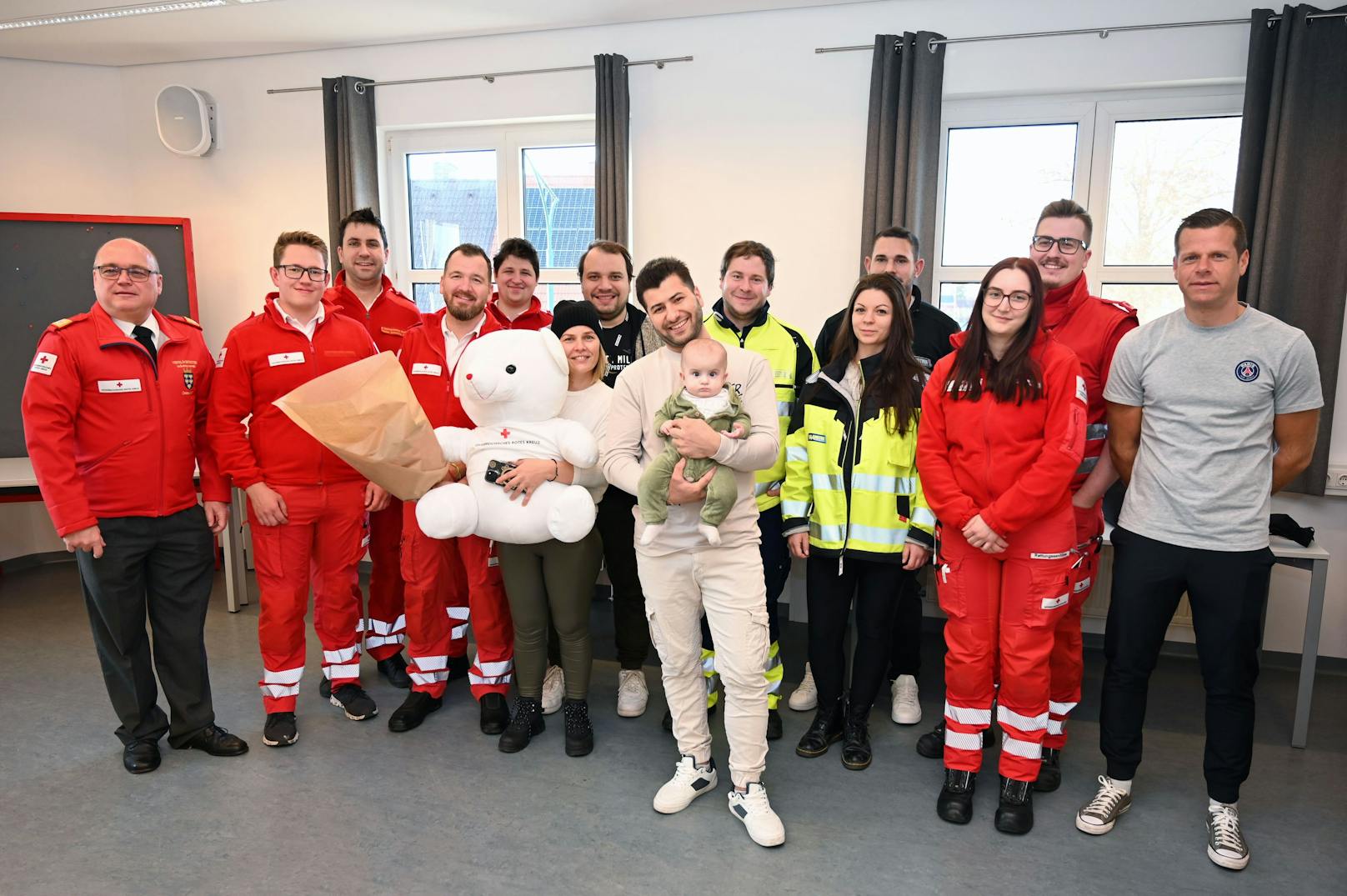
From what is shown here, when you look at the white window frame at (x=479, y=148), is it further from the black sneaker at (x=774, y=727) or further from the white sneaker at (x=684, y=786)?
the white sneaker at (x=684, y=786)

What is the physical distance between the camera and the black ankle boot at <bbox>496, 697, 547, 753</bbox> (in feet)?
9.26

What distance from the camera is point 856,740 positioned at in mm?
2760

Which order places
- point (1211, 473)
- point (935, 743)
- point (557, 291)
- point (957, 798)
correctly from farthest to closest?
1. point (557, 291)
2. point (935, 743)
3. point (957, 798)
4. point (1211, 473)

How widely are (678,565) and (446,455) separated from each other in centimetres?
91

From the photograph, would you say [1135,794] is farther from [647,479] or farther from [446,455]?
[446,455]

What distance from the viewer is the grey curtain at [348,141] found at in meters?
4.86

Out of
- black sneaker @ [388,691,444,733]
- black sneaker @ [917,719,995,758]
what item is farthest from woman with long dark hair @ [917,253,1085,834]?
black sneaker @ [388,691,444,733]

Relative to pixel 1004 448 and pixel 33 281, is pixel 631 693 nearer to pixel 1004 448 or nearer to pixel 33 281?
pixel 1004 448

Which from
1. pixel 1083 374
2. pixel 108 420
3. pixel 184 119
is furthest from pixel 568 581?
pixel 184 119

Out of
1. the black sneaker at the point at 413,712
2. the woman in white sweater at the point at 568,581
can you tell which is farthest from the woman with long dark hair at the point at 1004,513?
the black sneaker at the point at 413,712

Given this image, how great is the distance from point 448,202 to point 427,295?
0.62 metres

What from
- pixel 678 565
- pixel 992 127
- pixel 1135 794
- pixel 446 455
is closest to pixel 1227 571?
pixel 1135 794

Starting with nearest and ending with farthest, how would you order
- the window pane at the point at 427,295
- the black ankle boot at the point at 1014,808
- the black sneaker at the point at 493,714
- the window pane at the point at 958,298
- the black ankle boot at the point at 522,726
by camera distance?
1. the black ankle boot at the point at 1014,808
2. the black ankle boot at the point at 522,726
3. the black sneaker at the point at 493,714
4. the window pane at the point at 958,298
5. the window pane at the point at 427,295

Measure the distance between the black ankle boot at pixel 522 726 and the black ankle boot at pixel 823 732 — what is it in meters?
0.93
